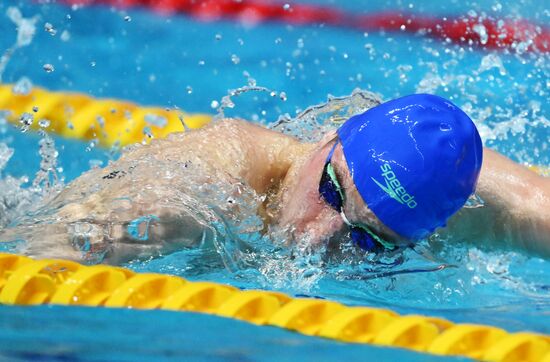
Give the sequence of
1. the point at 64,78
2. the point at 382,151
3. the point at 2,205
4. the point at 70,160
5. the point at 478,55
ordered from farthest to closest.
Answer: the point at 478,55 → the point at 64,78 → the point at 70,160 → the point at 2,205 → the point at 382,151

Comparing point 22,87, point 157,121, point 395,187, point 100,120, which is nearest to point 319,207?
point 395,187

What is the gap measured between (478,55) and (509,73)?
Answer: 0.23 meters

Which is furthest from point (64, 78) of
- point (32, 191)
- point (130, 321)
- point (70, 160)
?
point (130, 321)

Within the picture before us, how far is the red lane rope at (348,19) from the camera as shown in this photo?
16.2ft

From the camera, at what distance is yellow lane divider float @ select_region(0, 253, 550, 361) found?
5.83 ft

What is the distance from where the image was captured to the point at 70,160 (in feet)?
12.6

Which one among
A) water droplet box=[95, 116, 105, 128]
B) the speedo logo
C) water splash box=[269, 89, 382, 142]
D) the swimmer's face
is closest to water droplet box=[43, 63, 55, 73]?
water droplet box=[95, 116, 105, 128]

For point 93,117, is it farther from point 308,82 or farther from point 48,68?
point 308,82

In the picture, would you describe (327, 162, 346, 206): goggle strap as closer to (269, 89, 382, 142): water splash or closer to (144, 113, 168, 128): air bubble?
(269, 89, 382, 142): water splash

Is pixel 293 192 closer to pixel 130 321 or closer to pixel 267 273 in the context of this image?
pixel 267 273

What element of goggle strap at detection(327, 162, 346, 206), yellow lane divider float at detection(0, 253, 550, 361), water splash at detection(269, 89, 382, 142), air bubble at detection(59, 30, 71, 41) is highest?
goggle strap at detection(327, 162, 346, 206)

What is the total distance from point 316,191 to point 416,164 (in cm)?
27

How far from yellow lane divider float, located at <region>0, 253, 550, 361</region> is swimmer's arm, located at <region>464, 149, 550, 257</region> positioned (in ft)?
2.03

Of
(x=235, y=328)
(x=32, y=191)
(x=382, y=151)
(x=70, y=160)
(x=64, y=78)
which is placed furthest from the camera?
(x=64, y=78)
